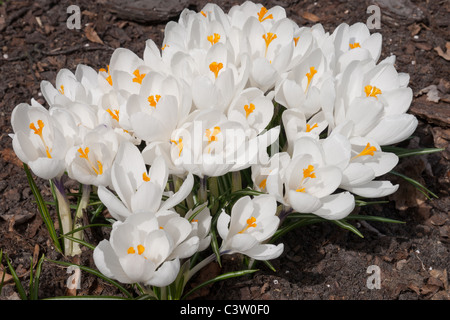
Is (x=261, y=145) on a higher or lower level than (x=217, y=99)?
lower

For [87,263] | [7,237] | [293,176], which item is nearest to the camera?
[293,176]

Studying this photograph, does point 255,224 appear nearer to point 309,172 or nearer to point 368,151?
point 309,172

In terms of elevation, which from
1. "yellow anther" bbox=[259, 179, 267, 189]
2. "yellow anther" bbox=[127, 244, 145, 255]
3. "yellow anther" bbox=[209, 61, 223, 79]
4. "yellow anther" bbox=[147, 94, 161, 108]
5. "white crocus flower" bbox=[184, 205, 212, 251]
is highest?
"yellow anther" bbox=[209, 61, 223, 79]

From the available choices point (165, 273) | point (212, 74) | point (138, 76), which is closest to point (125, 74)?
point (138, 76)

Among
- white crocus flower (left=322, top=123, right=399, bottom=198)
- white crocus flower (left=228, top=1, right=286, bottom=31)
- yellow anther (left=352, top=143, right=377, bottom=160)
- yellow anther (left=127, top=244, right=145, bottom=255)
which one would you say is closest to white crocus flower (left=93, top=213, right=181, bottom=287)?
yellow anther (left=127, top=244, right=145, bottom=255)

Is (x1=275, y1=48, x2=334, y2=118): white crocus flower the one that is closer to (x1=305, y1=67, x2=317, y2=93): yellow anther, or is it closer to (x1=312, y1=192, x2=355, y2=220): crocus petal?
(x1=305, y1=67, x2=317, y2=93): yellow anther

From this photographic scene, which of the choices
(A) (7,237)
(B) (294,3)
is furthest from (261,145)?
(B) (294,3)

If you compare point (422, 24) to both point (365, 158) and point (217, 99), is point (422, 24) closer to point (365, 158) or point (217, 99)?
point (365, 158)

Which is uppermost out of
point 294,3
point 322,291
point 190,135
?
point 190,135
